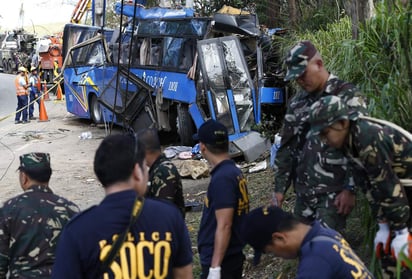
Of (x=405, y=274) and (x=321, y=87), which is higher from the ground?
(x=321, y=87)

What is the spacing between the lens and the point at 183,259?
2594mm

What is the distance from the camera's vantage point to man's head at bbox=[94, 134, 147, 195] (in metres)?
2.32

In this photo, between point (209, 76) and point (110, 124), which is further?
point (110, 124)

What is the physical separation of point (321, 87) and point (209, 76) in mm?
7364

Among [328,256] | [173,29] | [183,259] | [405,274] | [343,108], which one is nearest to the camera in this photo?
[328,256]

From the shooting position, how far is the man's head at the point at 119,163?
232 cm

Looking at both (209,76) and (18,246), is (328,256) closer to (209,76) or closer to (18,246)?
(18,246)

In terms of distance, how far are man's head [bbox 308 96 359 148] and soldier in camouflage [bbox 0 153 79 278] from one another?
1.46 m

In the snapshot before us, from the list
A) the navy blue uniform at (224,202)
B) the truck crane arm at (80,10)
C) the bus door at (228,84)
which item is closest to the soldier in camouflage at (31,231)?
the navy blue uniform at (224,202)

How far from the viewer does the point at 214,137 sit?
3742mm

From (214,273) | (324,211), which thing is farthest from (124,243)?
(324,211)

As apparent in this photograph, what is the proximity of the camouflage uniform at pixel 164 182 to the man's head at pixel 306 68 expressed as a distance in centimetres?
94

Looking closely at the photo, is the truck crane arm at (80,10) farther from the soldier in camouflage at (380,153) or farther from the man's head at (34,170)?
the soldier in camouflage at (380,153)

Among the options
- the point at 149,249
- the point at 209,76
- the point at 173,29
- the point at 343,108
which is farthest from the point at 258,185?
the point at 149,249
